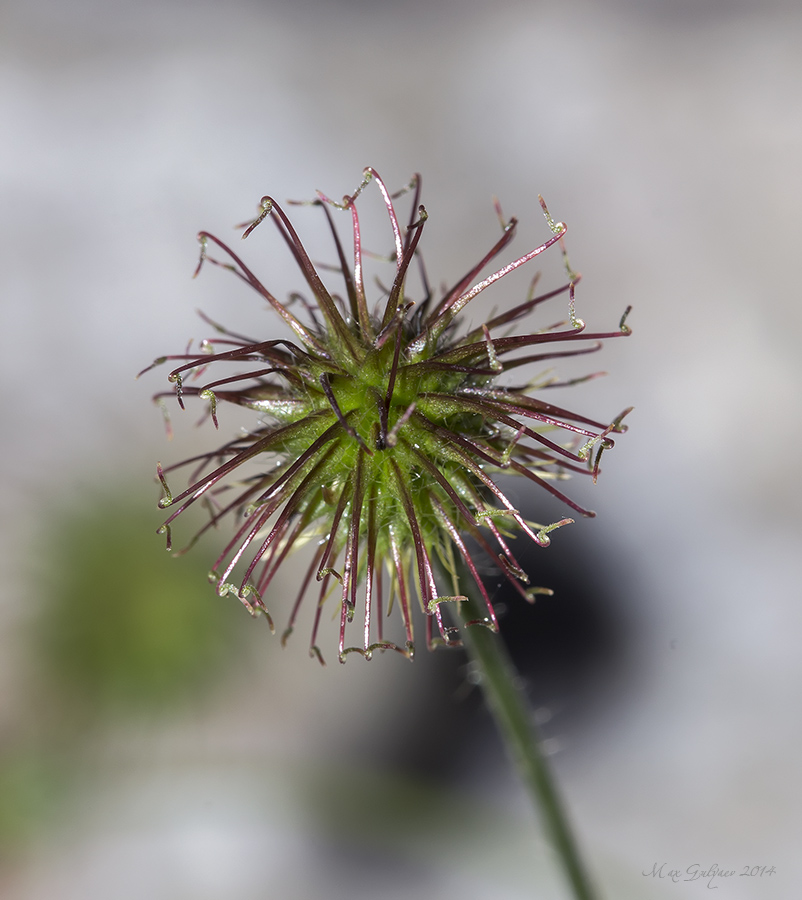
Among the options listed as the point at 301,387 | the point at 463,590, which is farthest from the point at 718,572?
the point at 301,387

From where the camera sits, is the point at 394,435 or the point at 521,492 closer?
the point at 394,435

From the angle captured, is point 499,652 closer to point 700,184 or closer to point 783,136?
point 700,184

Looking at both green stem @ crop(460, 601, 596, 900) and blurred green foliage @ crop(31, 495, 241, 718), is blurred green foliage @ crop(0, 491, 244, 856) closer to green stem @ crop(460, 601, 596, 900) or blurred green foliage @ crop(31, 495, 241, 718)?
blurred green foliage @ crop(31, 495, 241, 718)

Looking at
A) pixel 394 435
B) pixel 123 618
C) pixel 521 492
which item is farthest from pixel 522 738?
pixel 123 618

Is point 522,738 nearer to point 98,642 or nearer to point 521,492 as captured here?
point 521,492

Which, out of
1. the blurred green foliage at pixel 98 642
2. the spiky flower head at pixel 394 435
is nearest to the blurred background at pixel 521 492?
the blurred green foliage at pixel 98 642

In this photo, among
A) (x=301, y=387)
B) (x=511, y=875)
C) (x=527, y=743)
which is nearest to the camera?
(x=301, y=387)

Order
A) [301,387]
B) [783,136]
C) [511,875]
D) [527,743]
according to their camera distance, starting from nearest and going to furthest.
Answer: [301,387], [527,743], [511,875], [783,136]
